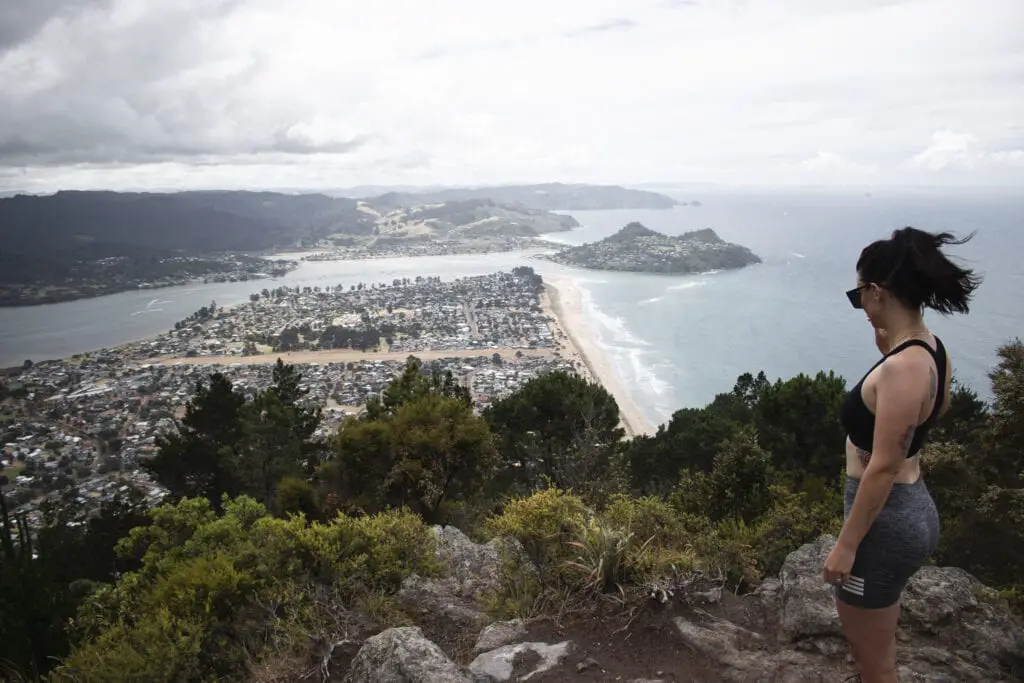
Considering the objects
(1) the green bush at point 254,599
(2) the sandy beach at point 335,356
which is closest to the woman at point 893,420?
(1) the green bush at point 254,599

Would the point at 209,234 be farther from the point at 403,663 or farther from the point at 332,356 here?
the point at 403,663

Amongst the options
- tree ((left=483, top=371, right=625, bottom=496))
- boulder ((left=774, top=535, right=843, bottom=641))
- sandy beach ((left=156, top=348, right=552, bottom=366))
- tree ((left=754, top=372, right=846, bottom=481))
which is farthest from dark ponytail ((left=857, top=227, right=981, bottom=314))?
sandy beach ((left=156, top=348, right=552, bottom=366))

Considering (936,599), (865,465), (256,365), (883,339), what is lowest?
(256,365)

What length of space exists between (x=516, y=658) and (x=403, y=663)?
68cm

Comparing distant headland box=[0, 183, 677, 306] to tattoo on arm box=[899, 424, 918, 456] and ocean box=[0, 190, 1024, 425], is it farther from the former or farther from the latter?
tattoo on arm box=[899, 424, 918, 456]

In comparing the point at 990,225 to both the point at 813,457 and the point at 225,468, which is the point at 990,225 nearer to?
the point at 813,457

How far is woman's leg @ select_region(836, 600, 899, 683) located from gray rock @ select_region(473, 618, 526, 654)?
2.07 metres

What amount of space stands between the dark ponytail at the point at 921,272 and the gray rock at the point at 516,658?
254cm

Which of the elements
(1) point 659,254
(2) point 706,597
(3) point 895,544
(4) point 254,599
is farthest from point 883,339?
(1) point 659,254

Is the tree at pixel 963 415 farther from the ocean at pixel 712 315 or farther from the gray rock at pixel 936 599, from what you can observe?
the gray rock at pixel 936 599

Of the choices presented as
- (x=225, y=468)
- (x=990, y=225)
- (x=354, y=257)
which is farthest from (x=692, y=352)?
(x=354, y=257)

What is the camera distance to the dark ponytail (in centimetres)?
171

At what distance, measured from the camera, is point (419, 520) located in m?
5.00

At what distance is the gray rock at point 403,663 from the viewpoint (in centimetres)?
291
